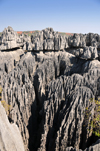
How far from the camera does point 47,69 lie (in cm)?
2366

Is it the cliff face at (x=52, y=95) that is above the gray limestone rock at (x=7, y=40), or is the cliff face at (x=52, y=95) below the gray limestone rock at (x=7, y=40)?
below

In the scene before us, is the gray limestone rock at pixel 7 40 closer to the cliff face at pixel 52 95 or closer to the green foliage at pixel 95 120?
the cliff face at pixel 52 95

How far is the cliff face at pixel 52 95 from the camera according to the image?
1155 centimetres

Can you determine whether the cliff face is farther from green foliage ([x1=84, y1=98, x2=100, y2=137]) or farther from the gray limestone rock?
the gray limestone rock

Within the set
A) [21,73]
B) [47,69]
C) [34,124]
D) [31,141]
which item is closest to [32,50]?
[47,69]

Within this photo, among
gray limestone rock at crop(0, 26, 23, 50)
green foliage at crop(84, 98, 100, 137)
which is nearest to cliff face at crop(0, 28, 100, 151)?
green foliage at crop(84, 98, 100, 137)

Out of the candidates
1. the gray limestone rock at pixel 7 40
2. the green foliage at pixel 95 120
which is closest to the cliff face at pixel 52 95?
the green foliage at pixel 95 120

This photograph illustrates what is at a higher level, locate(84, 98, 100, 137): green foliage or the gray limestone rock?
the gray limestone rock

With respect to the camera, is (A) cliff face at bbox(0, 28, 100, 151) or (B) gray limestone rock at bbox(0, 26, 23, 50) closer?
(A) cliff face at bbox(0, 28, 100, 151)

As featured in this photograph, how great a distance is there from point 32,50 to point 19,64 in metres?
4.64

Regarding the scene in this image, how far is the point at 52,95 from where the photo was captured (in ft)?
47.4

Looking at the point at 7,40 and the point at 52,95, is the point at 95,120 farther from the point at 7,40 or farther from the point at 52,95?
the point at 7,40

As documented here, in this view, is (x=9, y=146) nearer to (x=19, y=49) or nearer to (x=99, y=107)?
(x=99, y=107)

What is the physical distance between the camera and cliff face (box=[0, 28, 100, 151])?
1155 centimetres
